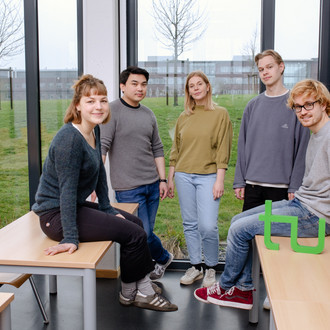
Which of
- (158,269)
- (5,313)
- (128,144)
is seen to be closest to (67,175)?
(5,313)

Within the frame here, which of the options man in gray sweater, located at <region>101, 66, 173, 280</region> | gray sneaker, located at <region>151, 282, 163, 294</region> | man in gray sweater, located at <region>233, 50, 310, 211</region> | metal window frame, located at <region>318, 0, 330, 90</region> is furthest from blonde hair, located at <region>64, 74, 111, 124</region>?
metal window frame, located at <region>318, 0, 330, 90</region>

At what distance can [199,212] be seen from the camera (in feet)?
10.6

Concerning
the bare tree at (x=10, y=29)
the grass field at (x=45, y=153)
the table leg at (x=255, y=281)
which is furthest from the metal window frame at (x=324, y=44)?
the bare tree at (x=10, y=29)

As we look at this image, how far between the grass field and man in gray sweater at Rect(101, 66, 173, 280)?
0.46 m

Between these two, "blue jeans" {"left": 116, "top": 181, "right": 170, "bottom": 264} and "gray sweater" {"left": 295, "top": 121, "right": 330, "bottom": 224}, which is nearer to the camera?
"gray sweater" {"left": 295, "top": 121, "right": 330, "bottom": 224}

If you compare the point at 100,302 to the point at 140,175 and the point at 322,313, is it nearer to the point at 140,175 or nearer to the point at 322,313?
the point at 140,175

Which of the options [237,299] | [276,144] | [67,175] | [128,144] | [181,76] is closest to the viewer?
[67,175]

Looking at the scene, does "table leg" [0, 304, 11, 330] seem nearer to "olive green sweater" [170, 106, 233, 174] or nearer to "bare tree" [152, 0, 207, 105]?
"olive green sweater" [170, 106, 233, 174]

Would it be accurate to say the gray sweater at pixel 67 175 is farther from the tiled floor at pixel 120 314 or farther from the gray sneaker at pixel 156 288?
the gray sneaker at pixel 156 288

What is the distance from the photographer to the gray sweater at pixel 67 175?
217 centimetres

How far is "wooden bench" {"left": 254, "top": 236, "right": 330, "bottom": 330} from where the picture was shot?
1.42 metres

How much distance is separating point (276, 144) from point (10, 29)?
7.11 ft

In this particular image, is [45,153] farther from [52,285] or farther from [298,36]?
[298,36]

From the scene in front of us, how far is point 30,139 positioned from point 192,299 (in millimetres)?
1754
